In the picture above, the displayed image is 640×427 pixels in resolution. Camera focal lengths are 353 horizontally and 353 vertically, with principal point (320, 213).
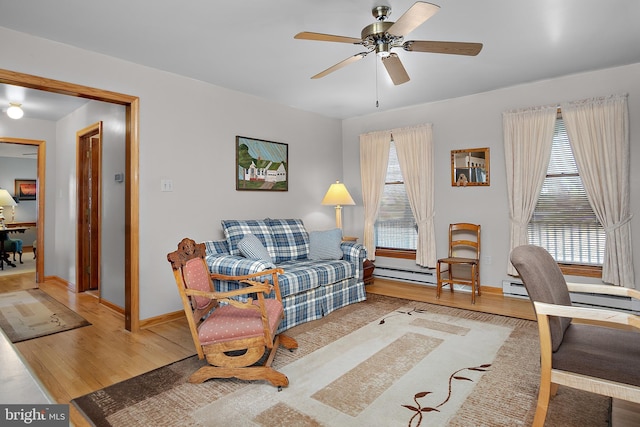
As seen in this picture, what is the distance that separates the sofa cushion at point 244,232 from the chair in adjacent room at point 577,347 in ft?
8.78

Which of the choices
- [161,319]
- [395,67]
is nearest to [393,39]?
[395,67]

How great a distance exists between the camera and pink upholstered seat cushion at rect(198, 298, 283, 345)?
88.0 inches

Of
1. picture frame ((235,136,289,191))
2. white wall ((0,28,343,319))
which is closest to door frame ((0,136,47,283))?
white wall ((0,28,343,319))

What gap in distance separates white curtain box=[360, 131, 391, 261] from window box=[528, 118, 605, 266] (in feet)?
6.91

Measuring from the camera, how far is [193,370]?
2477mm

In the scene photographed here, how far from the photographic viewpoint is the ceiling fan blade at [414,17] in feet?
6.04

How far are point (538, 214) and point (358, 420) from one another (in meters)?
3.50

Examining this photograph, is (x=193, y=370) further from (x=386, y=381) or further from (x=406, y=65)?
(x=406, y=65)

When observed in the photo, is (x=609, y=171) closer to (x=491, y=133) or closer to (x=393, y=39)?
(x=491, y=133)

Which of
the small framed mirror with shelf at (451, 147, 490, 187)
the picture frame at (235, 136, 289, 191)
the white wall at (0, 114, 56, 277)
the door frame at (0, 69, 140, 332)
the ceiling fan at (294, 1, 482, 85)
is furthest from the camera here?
the white wall at (0, 114, 56, 277)

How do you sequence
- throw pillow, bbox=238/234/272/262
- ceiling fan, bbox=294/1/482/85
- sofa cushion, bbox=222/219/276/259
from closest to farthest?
ceiling fan, bbox=294/1/482/85, throw pillow, bbox=238/234/272/262, sofa cushion, bbox=222/219/276/259

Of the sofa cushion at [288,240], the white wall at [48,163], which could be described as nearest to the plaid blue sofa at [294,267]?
the sofa cushion at [288,240]

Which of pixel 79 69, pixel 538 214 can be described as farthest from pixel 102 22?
pixel 538 214

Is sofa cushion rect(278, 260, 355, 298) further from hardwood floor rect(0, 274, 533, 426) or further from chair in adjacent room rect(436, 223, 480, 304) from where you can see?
chair in adjacent room rect(436, 223, 480, 304)
